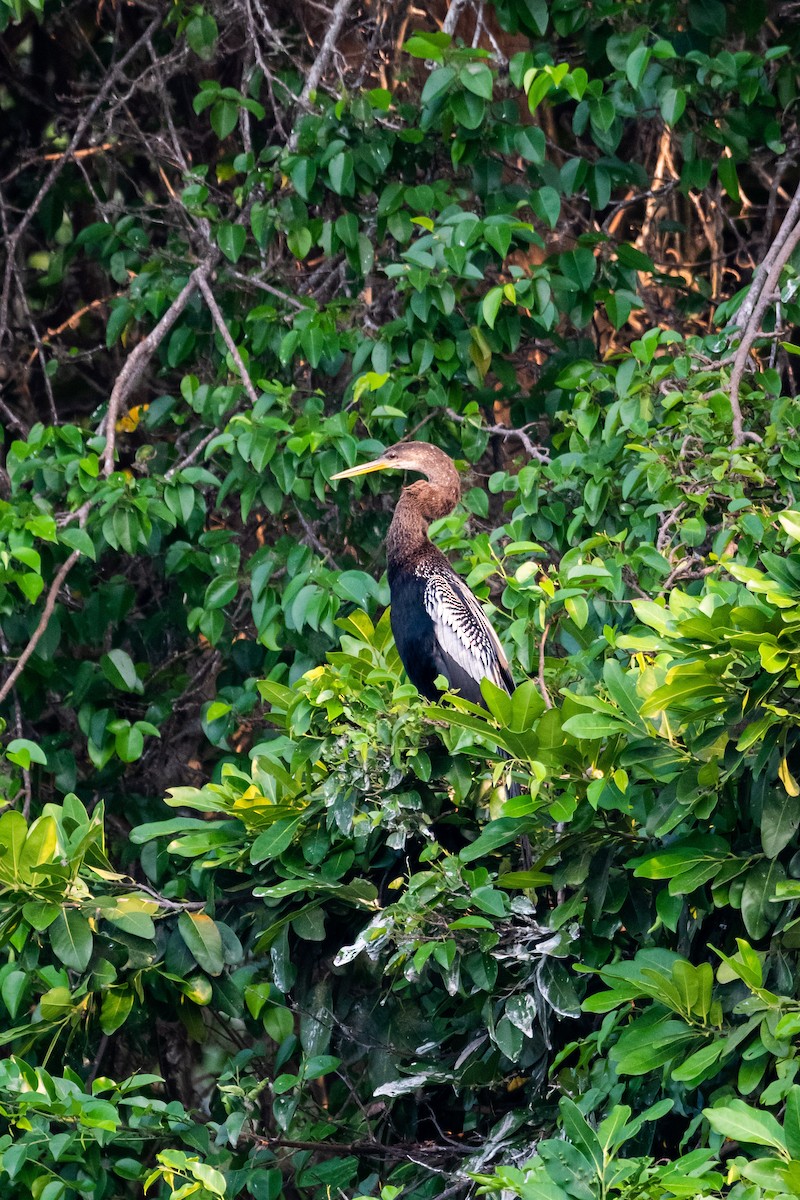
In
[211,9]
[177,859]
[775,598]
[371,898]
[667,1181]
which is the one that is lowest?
[177,859]

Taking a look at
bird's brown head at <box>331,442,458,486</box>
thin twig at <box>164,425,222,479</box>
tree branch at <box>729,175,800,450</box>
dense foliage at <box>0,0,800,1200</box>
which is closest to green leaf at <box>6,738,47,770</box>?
dense foliage at <box>0,0,800,1200</box>

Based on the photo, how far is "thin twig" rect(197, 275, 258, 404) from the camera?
344 centimetres

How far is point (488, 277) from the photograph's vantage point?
394 centimetres

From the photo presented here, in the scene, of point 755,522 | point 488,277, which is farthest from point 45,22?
point 755,522

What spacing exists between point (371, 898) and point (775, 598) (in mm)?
940

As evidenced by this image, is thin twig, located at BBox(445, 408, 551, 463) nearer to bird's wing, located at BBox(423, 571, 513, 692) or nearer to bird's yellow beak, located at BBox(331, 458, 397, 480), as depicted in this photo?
bird's yellow beak, located at BBox(331, 458, 397, 480)

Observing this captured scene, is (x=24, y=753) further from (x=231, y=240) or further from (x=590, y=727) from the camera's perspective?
(x=231, y=240)

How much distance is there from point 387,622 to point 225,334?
105 centimetres

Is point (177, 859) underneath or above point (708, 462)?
underneath

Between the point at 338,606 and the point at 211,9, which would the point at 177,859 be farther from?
the point at 211,9

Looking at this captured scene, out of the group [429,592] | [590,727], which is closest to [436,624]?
[429,592]

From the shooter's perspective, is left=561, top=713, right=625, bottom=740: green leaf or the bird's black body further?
the bird's black body

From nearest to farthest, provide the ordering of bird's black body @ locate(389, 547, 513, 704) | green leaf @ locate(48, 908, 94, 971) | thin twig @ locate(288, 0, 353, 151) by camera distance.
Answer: green leaf @ locate(48, 908, 94, 971) < bird's black body @ locate(389, 547, 513, 704) < thin twig @ locate(288, 0, 353, 151)

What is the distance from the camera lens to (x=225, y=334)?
358 cm
